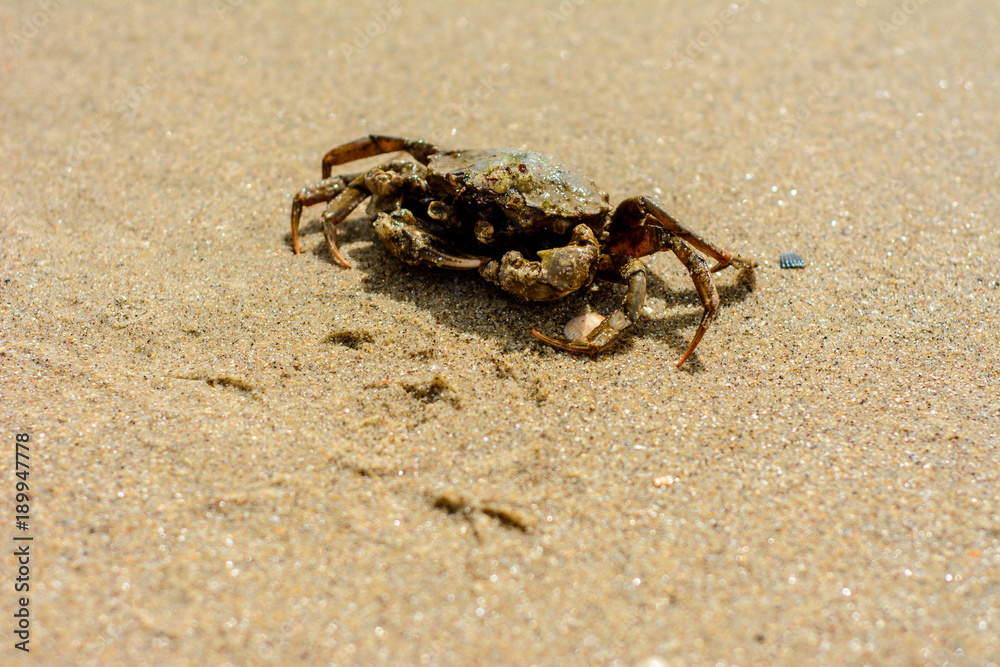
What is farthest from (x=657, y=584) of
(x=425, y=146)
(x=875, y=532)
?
(x=425, y=146)

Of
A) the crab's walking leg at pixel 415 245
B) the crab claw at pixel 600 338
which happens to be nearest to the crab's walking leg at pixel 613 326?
the crab claw at pixel 600 338

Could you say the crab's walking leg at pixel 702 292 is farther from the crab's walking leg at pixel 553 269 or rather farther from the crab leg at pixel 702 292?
the crab's walking leg at pixel 553 269

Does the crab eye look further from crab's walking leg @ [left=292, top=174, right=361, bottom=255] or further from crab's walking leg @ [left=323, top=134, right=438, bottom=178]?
crab's walking leg @ [left=292, top=174, right=361, bottom=255]

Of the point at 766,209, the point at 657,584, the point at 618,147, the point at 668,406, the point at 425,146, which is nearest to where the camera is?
the point at 657,584

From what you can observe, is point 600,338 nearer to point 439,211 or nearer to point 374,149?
point 439,211

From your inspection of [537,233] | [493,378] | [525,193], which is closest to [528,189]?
[525,193]

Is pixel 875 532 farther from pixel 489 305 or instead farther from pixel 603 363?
pixel 489 305
